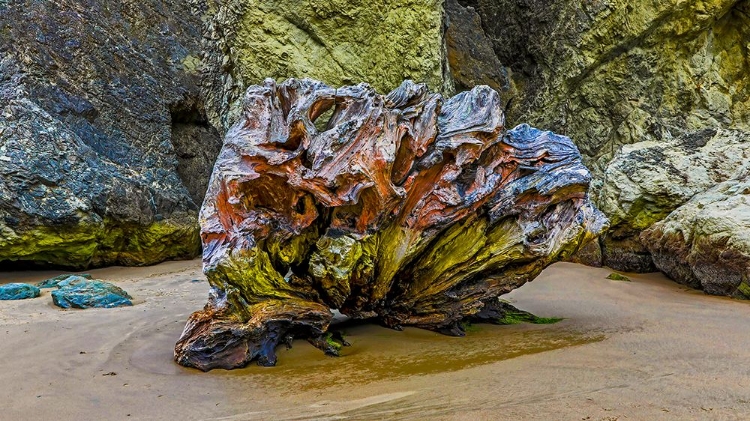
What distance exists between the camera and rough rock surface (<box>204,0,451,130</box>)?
24.8 ft

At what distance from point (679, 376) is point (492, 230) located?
148cm

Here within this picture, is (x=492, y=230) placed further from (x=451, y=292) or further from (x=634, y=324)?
(x=634, y=324)

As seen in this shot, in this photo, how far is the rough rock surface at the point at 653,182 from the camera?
6777 mm

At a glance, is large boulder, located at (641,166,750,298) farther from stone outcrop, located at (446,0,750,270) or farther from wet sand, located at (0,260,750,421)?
stone outcrop, located at (446,0,750,270)

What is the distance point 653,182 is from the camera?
6.95m

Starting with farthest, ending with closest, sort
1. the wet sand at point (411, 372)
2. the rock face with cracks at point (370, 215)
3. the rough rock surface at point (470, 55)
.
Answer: the rough rock surface at point (470, 55), the rock face with cracks at point (370, 215), the wet sand at point (411, 372)

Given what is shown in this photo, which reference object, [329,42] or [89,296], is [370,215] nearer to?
[89,296]

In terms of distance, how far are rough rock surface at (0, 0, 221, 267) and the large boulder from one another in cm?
562

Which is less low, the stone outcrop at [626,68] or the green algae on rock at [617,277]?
the stone outcrop at [626,68]

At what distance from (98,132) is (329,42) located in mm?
3274

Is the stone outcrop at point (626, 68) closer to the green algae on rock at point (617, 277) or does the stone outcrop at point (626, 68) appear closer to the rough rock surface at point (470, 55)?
the rough rock surface at point (470, 55)

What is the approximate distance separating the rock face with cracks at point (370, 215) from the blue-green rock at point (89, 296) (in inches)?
Answer: 65.0

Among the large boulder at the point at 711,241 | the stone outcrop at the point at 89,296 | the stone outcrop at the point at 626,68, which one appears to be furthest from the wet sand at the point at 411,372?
the stone outcrop at the point at 626,68

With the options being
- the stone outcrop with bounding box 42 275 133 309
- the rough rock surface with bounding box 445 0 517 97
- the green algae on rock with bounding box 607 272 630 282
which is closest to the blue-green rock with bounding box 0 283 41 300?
the stone outcrop with bounding box 42 275 133 309
